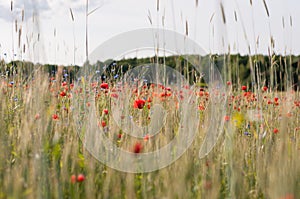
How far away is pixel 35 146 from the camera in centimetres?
141

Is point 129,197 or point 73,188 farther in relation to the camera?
point 73,188

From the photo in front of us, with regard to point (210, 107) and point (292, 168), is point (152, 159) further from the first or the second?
point (210, 107)

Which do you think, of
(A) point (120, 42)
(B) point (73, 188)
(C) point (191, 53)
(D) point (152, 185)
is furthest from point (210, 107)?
(B) point (73, 188)

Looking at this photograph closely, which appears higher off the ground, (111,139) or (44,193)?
(111,139)

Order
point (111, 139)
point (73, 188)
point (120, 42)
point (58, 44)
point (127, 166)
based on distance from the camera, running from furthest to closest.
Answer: point (58, 44) → point (120, 42) → point (111, 139) → point (127, 166) → point (73, 188)

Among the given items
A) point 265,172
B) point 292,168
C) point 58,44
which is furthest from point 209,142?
point 58,44

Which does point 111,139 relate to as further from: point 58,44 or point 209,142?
point 58,44

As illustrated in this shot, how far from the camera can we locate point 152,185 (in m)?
1.48

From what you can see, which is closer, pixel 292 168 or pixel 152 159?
pixel 292 168

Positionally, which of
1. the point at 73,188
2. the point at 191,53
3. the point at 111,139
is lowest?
the point at 73,188

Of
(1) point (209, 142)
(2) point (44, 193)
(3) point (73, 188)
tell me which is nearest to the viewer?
(2) point (44, 193)

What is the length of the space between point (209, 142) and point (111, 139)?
556 millimetres

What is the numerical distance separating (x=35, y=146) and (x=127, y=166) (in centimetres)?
41

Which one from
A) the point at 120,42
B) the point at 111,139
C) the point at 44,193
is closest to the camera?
the point at 44,193
